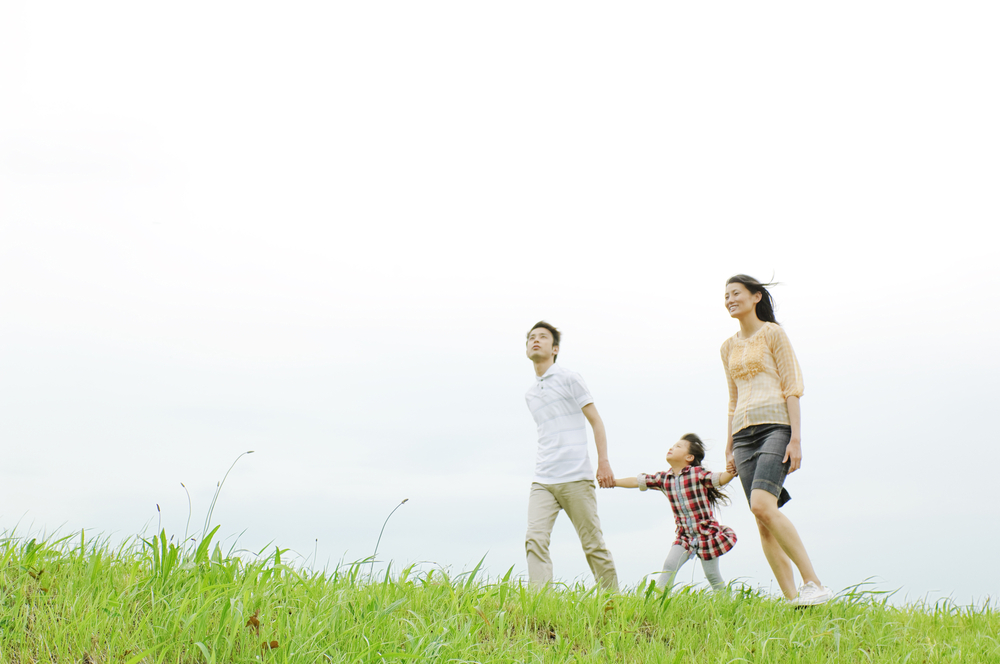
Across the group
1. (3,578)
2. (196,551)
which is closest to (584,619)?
(196,551)

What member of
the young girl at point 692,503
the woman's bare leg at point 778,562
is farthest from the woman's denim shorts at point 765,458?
the young girl at point 692,503

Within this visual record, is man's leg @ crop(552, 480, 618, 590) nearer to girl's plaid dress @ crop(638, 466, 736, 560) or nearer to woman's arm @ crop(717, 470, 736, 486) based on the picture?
girl's plaid dress @ crop(638, 466, 736, 560)

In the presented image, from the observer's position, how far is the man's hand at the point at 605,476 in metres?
7.27

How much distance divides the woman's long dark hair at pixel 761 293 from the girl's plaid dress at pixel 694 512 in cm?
157

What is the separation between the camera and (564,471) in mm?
7266

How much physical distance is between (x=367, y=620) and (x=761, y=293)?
14.4ft

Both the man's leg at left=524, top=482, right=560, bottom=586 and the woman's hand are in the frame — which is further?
the man's leg at left=524, top=482, right=560, bottom=586

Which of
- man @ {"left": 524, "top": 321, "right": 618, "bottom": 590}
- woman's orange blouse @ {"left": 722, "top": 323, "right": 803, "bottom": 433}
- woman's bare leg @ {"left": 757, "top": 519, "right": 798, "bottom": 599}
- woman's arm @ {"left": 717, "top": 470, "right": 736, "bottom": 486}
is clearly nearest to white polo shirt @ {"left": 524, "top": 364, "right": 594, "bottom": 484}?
man @ {"left": 524, "top": 321, "right": 618, "bottom": 590}

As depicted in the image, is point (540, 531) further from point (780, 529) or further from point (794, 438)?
point (794, 438)

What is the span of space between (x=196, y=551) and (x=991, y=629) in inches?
265

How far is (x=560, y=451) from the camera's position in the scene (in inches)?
289

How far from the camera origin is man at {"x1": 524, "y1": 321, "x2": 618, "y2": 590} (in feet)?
23.4

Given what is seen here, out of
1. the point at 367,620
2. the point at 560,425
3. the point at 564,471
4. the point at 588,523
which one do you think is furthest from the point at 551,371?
the point at 367,620

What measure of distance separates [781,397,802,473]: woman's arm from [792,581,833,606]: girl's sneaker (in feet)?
3.24
